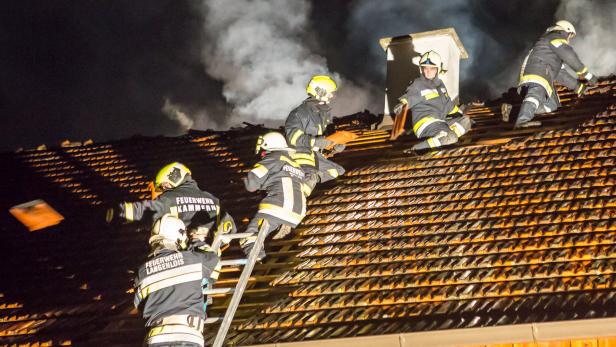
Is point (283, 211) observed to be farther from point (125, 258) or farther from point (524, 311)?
point (524, 311)

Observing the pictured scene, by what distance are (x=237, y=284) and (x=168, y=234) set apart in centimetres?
70

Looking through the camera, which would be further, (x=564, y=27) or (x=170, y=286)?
(x=564, y=27)

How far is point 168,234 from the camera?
747 cm

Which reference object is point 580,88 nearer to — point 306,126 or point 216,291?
point 306,126

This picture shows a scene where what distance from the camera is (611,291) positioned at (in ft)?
23.0

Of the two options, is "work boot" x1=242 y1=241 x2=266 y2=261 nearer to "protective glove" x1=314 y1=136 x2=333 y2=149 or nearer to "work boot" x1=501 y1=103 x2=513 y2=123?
"protective glove" x1=314 y1=136 x2=333 y2=149

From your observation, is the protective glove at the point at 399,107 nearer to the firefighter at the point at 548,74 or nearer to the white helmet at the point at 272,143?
the firefighter at the point at 548,74

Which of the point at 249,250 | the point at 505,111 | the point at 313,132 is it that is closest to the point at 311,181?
the point at 313,132

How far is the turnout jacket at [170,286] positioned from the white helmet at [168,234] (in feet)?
0.42

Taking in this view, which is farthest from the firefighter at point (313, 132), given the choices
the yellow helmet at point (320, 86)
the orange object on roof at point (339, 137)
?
the orange object on roof at point (339, 137)

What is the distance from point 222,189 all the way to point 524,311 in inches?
178

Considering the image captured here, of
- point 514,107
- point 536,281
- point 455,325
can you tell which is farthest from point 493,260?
point 514,107

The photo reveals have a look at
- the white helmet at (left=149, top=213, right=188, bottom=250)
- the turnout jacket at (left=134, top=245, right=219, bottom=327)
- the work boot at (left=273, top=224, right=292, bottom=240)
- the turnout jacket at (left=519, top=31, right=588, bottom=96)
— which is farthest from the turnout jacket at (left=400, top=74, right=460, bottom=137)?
the turnout jacket at (left=134, top=245, right=219, bottom=327)

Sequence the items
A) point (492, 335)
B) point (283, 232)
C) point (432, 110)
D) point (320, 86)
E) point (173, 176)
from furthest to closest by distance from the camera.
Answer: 1. point (432, 110)
2. point (320, 86)
3. point (283, 232)
4. point (173, 176)
5. point (492, 335)
